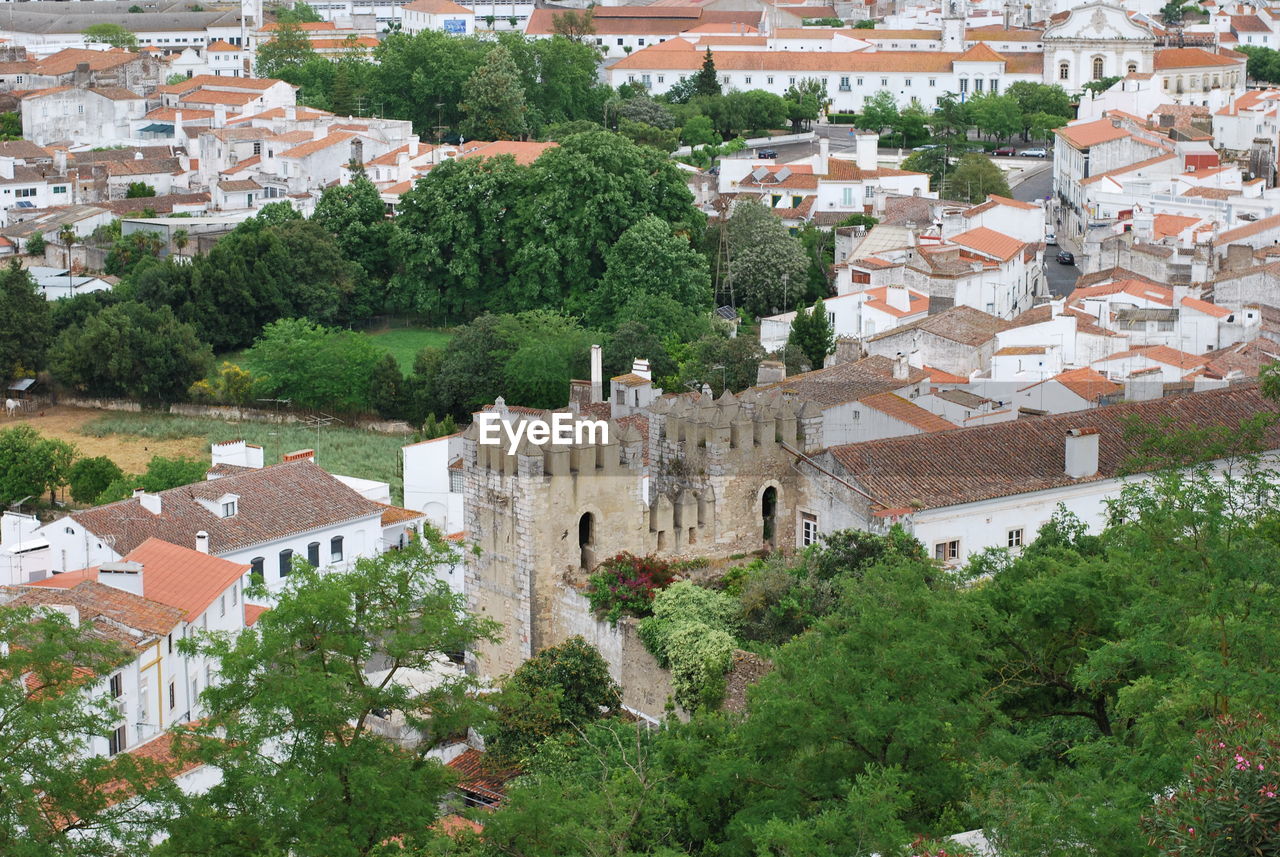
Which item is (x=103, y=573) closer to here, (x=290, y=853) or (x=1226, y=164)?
(x=290, y=853)

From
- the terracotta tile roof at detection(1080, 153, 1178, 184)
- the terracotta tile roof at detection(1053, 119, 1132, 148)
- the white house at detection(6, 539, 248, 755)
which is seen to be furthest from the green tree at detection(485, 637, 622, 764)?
the terracotta tile roof at detection(1053, 119, 1132, 148)

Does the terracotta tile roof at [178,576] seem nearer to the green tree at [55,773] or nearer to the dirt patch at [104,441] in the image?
the green tree at [55,773]

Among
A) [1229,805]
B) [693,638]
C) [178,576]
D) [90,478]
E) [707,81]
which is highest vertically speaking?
[707,81]

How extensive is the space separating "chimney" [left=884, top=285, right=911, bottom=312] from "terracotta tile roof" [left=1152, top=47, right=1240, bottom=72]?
5498 centimetres

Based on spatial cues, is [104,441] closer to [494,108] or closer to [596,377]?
[596,377]

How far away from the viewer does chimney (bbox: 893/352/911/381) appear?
151 ft

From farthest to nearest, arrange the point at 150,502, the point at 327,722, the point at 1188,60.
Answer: the point at 1188,60, the point at 150,502, the point at 327,722

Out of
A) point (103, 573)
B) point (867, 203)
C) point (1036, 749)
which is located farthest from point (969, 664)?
point (867, 203)

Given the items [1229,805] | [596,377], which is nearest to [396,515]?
[596,377]

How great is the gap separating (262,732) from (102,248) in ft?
176

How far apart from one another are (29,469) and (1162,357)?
2412cm

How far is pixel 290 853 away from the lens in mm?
23297

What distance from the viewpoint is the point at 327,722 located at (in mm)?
23500

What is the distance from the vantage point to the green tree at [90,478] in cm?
5009
